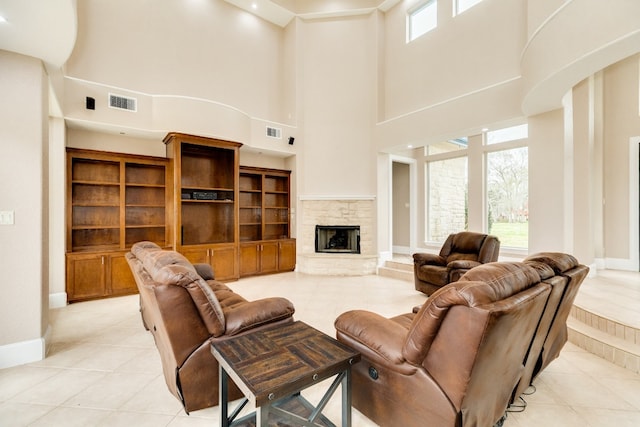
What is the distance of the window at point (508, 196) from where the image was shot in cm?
592

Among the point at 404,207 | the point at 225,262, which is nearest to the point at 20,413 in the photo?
the point at 225,262

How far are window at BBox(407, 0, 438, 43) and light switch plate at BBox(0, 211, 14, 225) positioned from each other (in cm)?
674

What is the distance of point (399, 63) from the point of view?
6230 millimetres

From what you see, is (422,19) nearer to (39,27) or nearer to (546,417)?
(39,27)

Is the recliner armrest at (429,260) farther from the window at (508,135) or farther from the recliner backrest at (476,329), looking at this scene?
the recliner backrest at (476,329)

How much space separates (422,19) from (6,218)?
7.09m

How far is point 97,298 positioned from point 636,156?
28.5 ft

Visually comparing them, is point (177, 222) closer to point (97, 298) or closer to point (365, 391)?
point (97, 298)

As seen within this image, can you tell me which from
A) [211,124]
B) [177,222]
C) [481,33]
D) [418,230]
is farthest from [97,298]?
[481,33]

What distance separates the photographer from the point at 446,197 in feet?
23.9

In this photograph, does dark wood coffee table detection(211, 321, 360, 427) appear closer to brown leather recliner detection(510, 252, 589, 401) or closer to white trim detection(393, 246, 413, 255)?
brown leather recliner detection(510, 252, 589, 401)

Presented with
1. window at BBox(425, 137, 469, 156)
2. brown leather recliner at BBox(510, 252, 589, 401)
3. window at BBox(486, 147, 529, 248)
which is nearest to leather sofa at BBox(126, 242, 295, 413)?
brown leather recliner at BBox(510, 252, 589, 401)

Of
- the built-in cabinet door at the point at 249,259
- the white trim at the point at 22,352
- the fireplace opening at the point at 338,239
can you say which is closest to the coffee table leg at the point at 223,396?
the white trim at the point at 22,352

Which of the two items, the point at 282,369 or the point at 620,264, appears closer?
the point at 282,369
